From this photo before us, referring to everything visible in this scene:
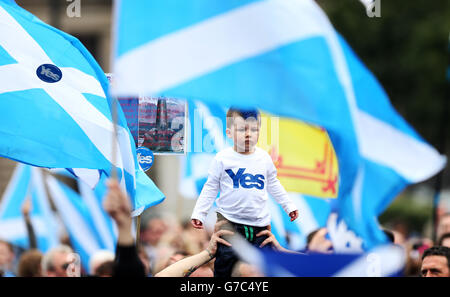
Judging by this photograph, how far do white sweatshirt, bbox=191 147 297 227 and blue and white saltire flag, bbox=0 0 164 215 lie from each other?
3.95 ft

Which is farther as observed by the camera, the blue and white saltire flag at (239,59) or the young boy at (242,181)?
the young boy at (242,181)

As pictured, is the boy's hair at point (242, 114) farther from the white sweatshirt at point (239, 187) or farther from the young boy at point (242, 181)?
the white sweatshirt at point (239, 187)

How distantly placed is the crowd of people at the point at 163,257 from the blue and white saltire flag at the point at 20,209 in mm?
1449

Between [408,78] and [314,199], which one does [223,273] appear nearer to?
[314,199]

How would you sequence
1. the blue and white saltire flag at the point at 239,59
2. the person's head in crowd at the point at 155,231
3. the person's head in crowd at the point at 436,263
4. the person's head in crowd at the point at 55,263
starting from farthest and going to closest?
the person's head in crowd at the point at 155,231 < the person's head in crowd at the point at 55,263 < the person's head in crowd at the point at 436,263 < the blue and white saltire flag at the point at 239,59

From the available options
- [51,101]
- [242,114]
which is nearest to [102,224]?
[51,101]

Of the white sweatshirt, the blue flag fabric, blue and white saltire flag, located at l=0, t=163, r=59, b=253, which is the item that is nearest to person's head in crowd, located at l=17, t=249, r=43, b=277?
the blue flag fabric

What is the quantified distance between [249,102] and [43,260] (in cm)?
383

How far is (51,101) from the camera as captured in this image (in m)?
6.02

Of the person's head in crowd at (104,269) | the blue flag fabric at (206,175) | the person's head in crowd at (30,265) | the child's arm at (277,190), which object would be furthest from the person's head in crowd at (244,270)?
the person's head in crowd at (30,265)

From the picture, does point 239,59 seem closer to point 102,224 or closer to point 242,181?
point 242,181

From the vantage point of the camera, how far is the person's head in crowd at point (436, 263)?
5594 millimetres

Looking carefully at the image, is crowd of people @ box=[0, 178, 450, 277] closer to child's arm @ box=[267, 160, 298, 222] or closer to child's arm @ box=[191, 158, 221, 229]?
child's arm @ box=[191, 158, 221, 229]

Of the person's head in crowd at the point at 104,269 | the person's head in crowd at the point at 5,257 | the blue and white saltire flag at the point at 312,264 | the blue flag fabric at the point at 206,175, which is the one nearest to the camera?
the blue and white saltire flag at the point at 312,264
